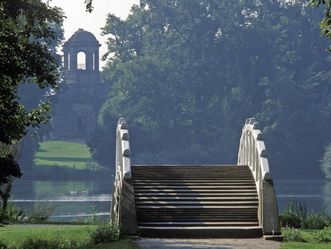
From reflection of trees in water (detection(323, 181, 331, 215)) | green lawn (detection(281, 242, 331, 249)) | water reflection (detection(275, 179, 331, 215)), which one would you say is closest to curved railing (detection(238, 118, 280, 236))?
green lawn (detection(281, 242, 331, 249))

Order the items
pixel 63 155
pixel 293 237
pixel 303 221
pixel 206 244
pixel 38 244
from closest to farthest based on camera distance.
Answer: pixel 38 244 < pixel 206 244 < pixel 293 237 < pixel 303 221 < pixel 63 155

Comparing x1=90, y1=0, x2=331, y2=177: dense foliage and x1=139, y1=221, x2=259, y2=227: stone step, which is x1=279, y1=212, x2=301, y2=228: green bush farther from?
x1=90, y1=0, x2=331, y2=177: dense foliage

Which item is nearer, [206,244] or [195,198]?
[206,244]

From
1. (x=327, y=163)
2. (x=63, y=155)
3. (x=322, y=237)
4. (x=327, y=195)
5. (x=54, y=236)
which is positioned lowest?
(x=327, y=195)

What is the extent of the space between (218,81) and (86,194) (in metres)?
35.1

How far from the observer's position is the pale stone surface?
802 inches

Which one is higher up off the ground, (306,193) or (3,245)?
(3,245)

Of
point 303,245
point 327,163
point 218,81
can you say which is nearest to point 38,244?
point 303,245

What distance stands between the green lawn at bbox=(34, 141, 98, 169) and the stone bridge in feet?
238

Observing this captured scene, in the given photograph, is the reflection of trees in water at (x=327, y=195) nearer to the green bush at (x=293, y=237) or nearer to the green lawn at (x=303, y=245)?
the green bush at (x=293, y=237)

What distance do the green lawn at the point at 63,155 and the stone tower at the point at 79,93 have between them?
2.67 metres

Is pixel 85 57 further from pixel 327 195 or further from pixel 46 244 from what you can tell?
pixel 46 244

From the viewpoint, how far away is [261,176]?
82.2ft

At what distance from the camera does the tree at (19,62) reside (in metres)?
18.5
